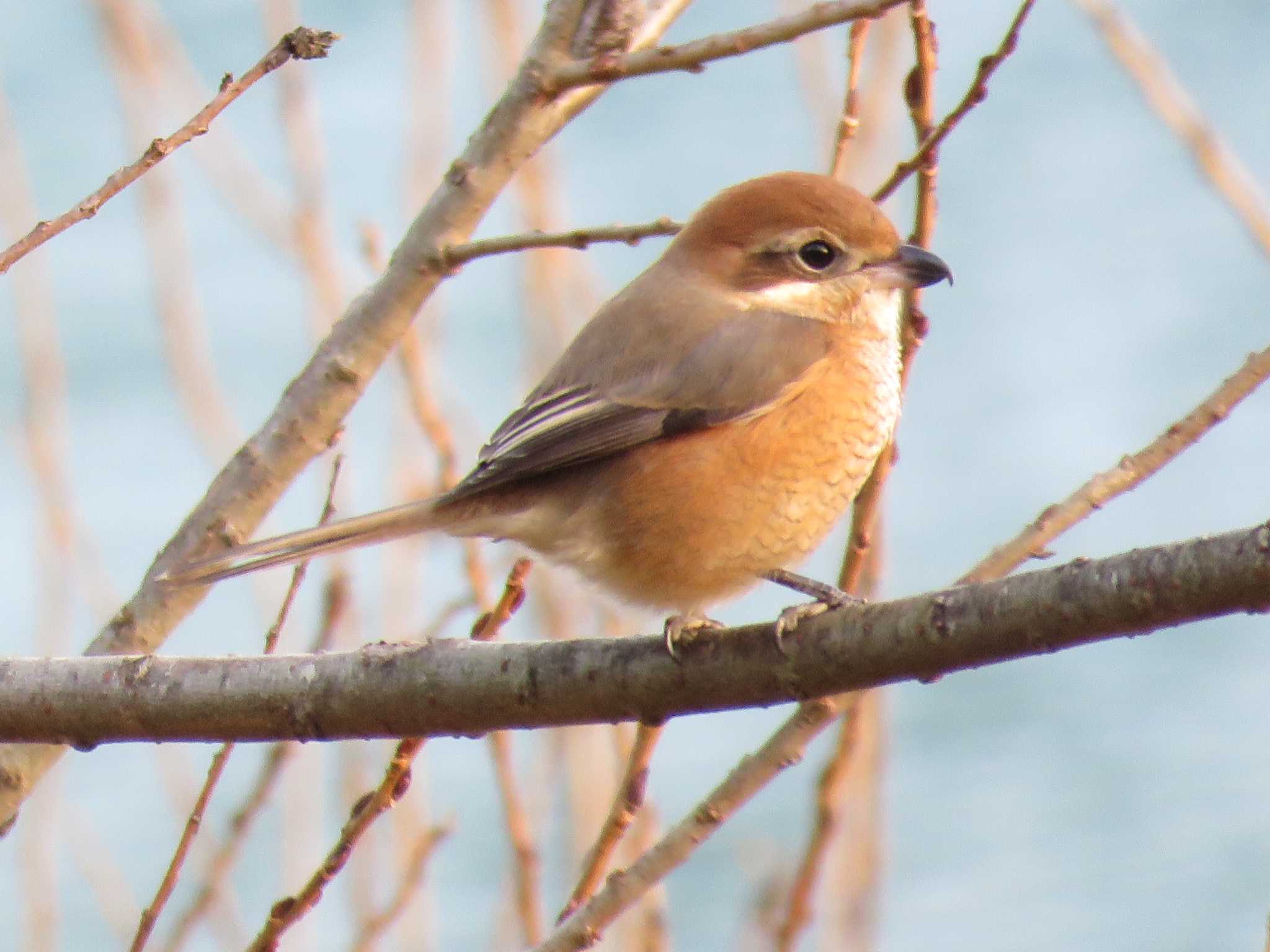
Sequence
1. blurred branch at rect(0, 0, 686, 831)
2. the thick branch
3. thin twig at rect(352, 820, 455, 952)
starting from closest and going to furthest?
1. the thick branch
2. thin twig at rect(352, 820, 455, 952)
3. blurred branch at rect(0, 0, 686, 831)

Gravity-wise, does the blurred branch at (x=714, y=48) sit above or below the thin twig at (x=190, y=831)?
above

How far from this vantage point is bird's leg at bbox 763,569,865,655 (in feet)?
5.33

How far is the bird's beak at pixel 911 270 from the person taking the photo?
2.69 meters

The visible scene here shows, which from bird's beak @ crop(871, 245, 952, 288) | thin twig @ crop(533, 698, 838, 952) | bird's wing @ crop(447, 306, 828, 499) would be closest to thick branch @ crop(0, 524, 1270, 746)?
thin twig @ crop(533, 698, 838, 952)

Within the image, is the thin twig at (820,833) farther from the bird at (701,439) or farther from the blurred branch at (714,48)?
the blurred branch at (714,48)

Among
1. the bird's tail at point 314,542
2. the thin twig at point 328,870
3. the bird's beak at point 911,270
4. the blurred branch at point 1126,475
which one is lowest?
the thin twig at point 328,870

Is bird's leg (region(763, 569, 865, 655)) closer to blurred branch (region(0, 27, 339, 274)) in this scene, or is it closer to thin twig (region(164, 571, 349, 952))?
thin twig (region(164, 571, 349, 952))

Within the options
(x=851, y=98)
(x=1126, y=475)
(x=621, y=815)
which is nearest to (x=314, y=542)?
(x=621, y=815)

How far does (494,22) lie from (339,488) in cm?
110

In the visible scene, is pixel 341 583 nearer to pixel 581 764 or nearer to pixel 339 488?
pixel 339 488

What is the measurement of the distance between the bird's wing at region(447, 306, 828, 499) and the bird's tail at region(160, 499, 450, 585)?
0.07 m

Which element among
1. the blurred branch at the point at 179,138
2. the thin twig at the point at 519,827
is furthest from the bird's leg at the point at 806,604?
the blurred branch at the point at 179,138

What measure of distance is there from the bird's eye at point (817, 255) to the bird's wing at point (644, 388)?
0.15m

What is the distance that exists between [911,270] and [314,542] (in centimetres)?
119
